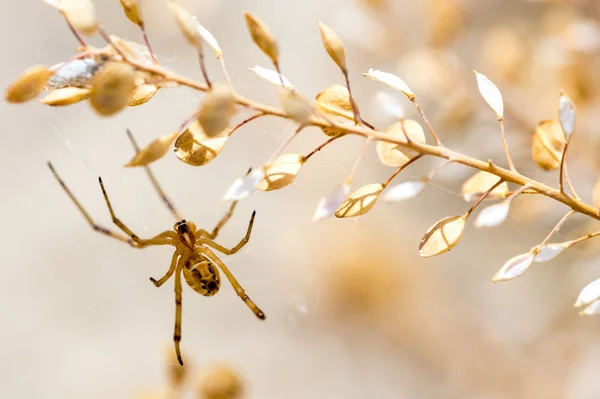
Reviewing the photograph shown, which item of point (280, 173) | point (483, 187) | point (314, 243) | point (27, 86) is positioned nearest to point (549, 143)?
point (483, 187)

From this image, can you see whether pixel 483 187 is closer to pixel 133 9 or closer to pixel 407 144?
pixel 407 144

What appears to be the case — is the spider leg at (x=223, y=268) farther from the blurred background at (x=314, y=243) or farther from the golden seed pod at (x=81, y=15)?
the golden seed pod at (x=81, y=15)

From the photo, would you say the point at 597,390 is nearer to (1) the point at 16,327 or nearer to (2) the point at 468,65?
(2) the point at 468,65

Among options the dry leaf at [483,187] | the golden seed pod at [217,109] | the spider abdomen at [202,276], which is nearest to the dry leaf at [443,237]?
the dry leaf at [483,187]

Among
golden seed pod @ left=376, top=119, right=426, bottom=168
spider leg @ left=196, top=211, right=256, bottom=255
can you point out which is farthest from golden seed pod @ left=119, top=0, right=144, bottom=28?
spider leg @ left=196, top=211, right=256, bottom=255

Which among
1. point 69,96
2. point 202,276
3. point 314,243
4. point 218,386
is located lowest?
point 314,243
